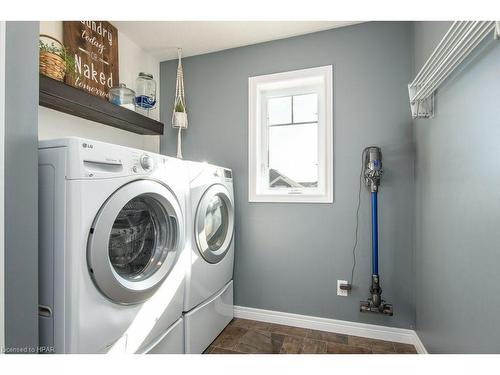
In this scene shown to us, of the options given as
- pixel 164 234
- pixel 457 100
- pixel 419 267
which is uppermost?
pixel 457 100

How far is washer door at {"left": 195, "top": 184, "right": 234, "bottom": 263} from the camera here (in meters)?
1.48

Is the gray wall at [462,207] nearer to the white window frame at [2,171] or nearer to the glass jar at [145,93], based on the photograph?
the white window frame at [2,171]

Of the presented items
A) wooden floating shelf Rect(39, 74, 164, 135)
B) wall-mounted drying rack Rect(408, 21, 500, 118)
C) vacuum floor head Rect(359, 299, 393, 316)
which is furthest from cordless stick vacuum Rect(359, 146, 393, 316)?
wooden floating shelf Rect(39, 74, 164, 135)

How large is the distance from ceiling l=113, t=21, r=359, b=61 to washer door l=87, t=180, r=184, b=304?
4.29 feet

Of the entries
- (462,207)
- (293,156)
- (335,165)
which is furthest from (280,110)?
(462,207)

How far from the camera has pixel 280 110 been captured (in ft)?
6.65

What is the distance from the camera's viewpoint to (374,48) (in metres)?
1.69

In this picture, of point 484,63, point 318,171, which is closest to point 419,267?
point 318,171

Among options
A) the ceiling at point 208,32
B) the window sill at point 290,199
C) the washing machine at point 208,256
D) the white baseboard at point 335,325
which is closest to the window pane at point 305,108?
the ceiling at point 208,32

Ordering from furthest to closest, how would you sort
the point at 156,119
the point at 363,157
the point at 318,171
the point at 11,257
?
the point at 156,119
the point at 318,171
the point at 363,157
the point at 11,257

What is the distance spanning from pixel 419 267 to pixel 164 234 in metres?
1.53

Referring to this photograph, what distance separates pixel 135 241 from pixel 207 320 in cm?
76

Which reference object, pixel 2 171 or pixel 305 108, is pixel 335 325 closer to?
pixel 305 108
